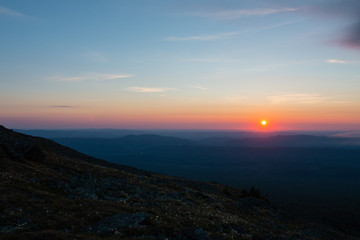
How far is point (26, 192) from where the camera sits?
21.4 meters

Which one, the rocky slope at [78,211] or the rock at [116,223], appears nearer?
the rocky slope at [78,211]

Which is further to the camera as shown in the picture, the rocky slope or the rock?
the rock

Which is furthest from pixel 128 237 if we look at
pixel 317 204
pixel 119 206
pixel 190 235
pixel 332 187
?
pixel 332 187

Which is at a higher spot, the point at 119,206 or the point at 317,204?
the point at 119,206

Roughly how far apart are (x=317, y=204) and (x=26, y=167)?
119m

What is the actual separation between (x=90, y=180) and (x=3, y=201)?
15.0 metres

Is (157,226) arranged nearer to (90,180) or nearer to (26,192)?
(26,192)

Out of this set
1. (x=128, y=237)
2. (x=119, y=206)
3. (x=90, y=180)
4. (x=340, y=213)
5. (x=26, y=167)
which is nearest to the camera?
(x=128, y=237)

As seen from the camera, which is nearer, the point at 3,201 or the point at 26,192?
the point at 3,201

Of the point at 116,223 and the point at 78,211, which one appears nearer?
the point at 116,223

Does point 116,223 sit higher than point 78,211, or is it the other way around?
point 78,211

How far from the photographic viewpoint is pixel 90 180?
33281 millimetres

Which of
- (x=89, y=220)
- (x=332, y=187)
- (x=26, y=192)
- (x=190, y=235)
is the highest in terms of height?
(x=26, y=192)

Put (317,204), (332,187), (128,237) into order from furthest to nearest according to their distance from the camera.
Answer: (332,187) → (317,204) → (128,237)
